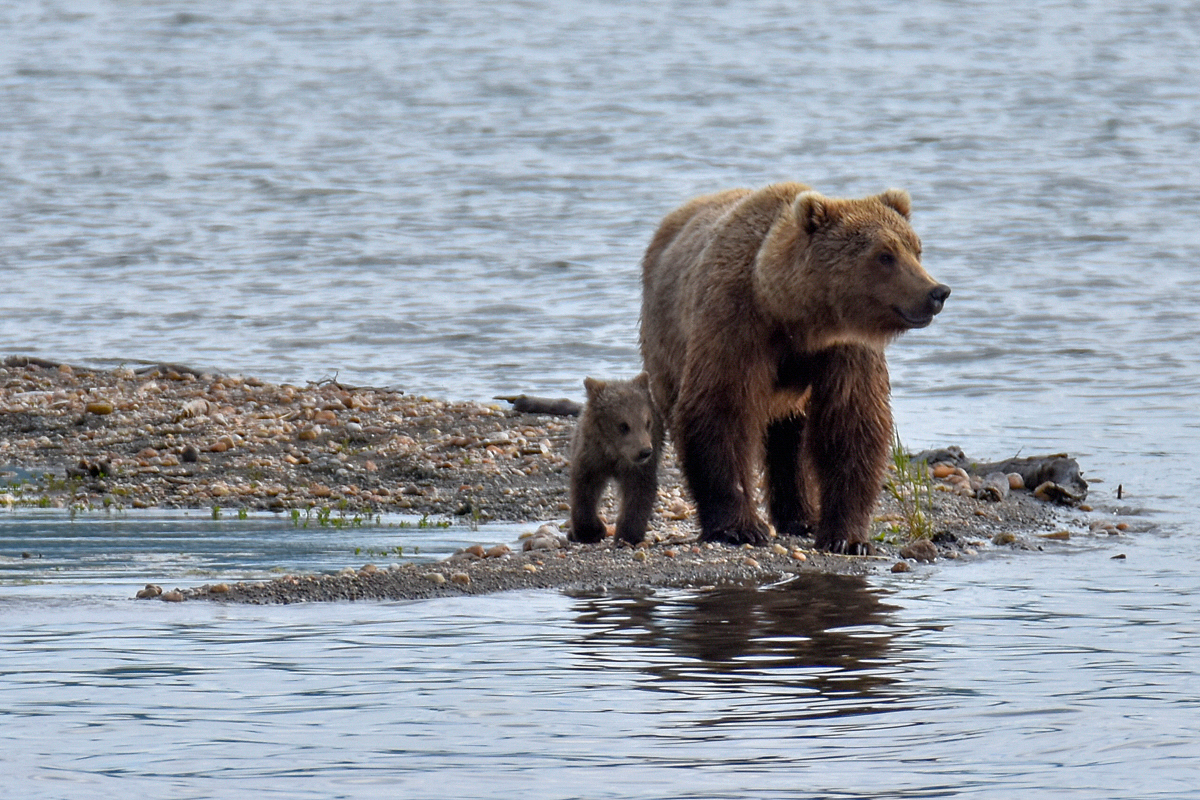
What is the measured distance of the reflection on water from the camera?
5215mm

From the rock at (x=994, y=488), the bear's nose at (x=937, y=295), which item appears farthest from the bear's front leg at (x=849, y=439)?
the rock at (x=994, y=488)

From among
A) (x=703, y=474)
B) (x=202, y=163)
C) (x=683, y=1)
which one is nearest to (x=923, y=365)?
(x=703, y=474)

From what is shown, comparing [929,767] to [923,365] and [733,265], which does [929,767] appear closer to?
[733,265]

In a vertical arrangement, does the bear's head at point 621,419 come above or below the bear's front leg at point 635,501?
above

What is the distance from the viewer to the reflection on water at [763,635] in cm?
521

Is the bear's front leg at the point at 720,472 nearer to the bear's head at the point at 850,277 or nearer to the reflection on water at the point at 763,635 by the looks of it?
the bear's head at the point at 850,277

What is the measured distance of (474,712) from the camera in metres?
4.80

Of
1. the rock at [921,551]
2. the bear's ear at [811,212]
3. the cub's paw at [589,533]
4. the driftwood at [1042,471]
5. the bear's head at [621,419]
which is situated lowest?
the driftwood at [1042,471]

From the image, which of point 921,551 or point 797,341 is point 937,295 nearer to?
point 797,341

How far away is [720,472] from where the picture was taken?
7520 mm

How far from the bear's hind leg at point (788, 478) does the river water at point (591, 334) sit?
1.04 metres

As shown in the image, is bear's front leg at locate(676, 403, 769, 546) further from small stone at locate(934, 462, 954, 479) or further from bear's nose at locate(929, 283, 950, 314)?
small stone at locate(934, 462, 954, 479)

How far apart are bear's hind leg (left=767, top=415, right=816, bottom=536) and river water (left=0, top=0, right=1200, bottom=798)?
1.04m

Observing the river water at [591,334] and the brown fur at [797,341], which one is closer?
the river water at [591,334]
